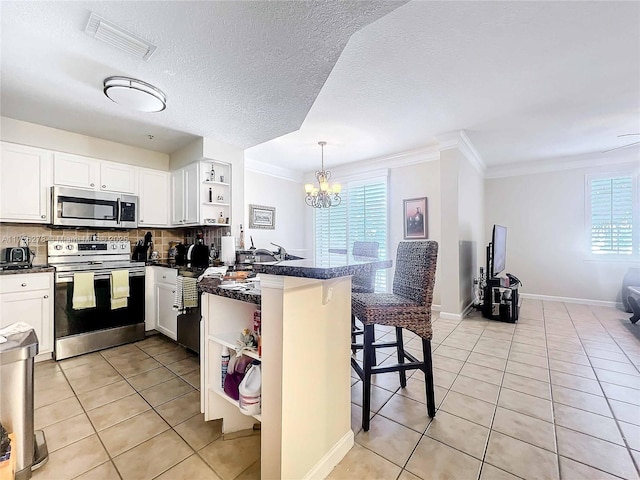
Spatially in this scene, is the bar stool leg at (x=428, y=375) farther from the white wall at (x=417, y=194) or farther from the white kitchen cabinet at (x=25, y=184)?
the white kitchen cabinet at (x=25, y=184)

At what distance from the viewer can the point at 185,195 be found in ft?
11.2

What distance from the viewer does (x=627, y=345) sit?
9.55ft

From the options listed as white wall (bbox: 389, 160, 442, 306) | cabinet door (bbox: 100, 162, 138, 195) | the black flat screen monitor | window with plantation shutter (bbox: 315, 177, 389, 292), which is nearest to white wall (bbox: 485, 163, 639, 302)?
the black flat screen monitor

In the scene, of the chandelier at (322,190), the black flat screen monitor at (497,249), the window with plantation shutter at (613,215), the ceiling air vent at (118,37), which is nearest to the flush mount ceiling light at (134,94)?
the ceiling air vent at (118,37)

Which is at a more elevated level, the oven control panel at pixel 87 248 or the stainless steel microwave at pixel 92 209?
the stainless steel microwave at pixel 92 209

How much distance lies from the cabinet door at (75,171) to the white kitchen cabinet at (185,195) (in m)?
0.82

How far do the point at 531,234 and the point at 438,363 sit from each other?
13.5ft

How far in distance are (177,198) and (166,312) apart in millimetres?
1487

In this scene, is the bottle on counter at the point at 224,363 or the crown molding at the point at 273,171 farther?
the crown molding at the point at 273,171

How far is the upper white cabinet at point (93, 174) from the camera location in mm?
2857

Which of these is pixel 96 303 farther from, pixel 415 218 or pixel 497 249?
pixel 497 249

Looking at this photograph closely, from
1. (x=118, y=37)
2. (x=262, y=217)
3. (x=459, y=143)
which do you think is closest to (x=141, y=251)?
(x=262, y=217)

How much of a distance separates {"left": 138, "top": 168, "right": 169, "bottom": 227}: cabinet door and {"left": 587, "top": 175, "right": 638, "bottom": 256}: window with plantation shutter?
6.83 m

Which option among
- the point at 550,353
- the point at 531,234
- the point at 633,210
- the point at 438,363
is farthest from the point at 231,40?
the point at 633,210
